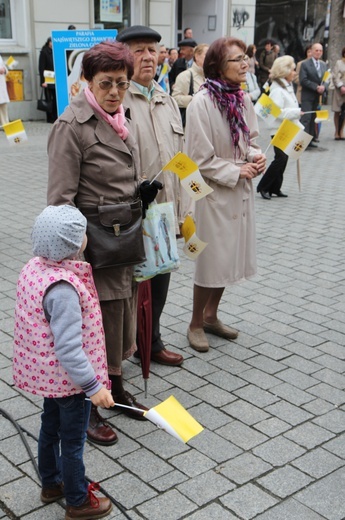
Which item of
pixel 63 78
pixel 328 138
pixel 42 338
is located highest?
pixel 63 78

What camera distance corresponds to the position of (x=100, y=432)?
3.49 metres

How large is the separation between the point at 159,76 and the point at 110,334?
8820 millimetres

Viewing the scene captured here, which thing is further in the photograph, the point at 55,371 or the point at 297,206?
the point at 297,206

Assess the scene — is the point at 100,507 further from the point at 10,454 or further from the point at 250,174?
the point at 250,174

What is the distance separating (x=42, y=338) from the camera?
2.57 metres

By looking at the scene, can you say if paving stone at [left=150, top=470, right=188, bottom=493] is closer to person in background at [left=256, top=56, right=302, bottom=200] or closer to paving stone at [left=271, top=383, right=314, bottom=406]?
paving stone at [left=271, top=383, right=314, bottom=406]

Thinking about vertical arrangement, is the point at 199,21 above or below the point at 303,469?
above

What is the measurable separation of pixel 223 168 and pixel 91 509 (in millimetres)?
2224

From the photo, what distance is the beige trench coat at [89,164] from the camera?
3.21m

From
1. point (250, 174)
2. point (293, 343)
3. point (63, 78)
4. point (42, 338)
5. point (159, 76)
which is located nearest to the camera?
point (42, 338)

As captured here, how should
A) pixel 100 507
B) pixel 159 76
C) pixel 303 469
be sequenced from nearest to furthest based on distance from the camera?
pixel 100 507, pixel 303 469, pixel 159 76

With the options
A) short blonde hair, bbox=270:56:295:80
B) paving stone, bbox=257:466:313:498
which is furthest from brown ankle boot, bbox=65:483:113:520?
short blonde hair, bbox=270:56:295:80

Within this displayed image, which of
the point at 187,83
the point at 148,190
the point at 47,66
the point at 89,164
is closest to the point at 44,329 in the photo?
the point at 89,164

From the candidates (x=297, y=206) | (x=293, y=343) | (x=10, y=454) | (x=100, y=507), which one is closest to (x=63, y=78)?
(x=297, y=206)
